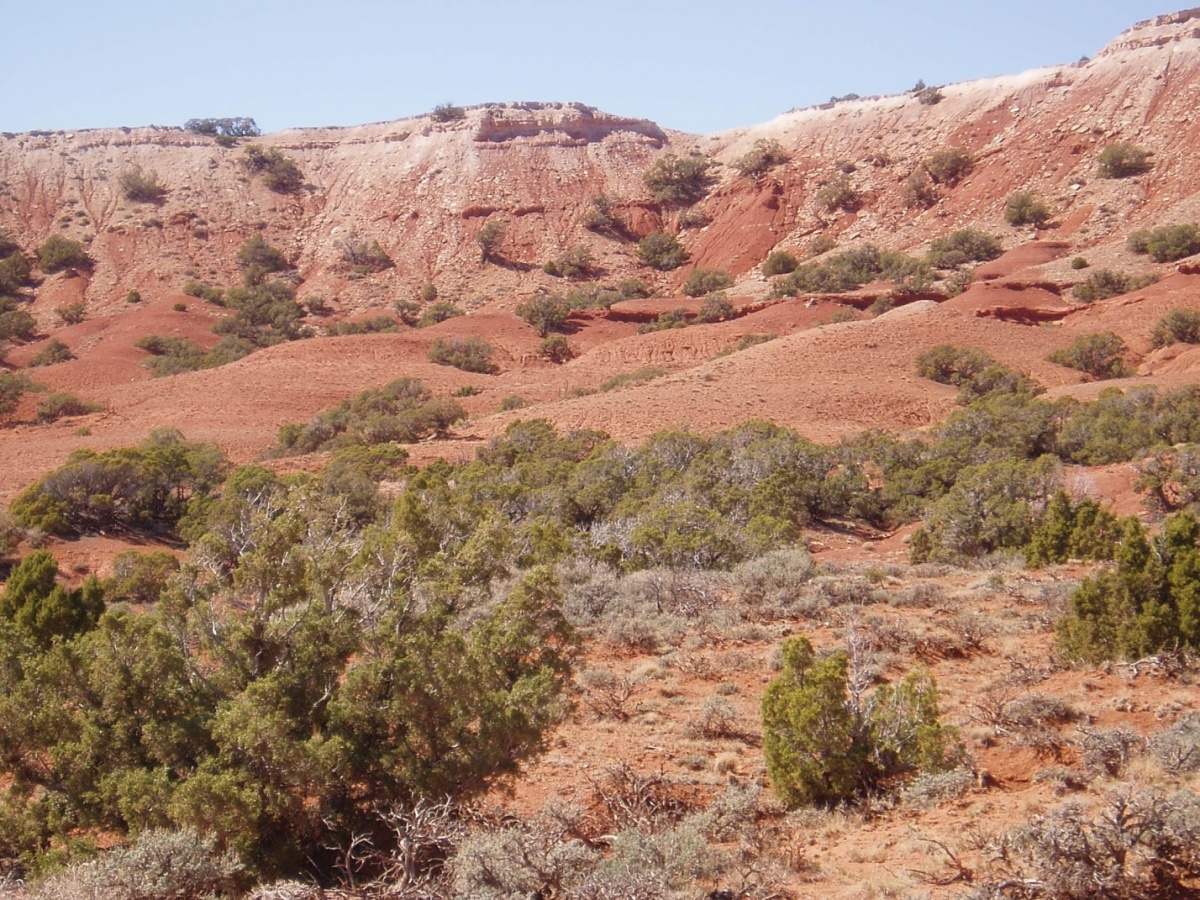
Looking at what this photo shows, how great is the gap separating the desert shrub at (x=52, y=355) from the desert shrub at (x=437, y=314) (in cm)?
1629

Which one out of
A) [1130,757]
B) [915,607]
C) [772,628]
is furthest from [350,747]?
[915,607]

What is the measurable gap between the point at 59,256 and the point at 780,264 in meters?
40.6

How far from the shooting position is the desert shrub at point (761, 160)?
68.1m

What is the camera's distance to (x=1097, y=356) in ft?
119

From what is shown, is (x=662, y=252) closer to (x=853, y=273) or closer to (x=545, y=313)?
(x=545, y=313)

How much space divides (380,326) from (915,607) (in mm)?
43316

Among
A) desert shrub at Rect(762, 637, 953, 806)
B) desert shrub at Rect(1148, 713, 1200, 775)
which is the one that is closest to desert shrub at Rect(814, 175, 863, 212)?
desert shrub at Rect(762, 637, 953, 806)

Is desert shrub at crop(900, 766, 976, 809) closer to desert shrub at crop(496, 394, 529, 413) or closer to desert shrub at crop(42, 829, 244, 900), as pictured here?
desert shrub at crop(42, 829, 244, 900)

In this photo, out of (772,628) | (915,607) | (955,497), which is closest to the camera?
(772,628)

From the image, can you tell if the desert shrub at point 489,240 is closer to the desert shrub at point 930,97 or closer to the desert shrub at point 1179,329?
the desert shrub at point 930,97

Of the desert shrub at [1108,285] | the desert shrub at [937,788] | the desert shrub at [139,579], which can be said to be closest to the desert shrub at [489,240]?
the desert shrub at [1108,285]

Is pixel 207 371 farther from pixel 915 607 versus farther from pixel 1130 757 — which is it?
pixel 1130 757

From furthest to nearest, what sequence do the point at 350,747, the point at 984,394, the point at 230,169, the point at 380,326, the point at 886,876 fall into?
the point at 230,169
the point at 380,326
the point at 984,394
the point at 350,747
the point at 886,876

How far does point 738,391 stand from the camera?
33.9 m
